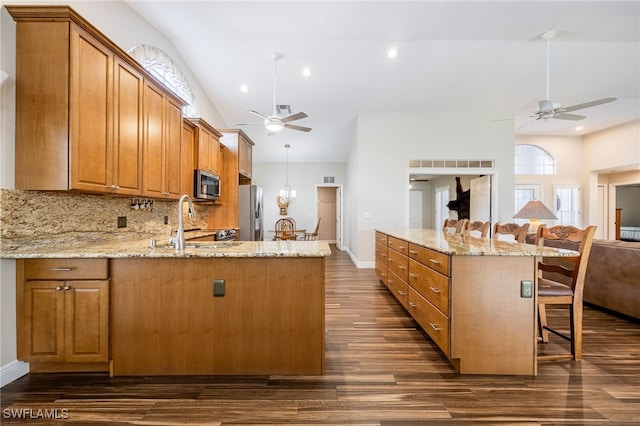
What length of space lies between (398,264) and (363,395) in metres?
1.73

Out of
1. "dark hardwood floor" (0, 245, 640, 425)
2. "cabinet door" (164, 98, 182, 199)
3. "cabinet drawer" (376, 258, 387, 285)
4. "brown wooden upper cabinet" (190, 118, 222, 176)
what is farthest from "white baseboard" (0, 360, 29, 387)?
"cabinet drawer" (376, 258, 387, 285)

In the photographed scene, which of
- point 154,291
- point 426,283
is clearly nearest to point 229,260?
point 154,291

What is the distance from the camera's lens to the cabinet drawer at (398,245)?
9.84ft

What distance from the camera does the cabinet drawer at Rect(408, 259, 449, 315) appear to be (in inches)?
81.0

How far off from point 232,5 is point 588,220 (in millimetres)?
9483

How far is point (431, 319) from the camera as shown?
90.4 inches

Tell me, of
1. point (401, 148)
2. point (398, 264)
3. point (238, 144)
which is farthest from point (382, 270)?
point (238, 144)

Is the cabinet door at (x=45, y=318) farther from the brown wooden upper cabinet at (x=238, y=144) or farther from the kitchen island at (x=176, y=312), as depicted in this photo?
the brown wooden upper cabinet at (x=238, y=144)

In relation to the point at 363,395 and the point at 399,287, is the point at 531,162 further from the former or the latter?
the point at 363,395

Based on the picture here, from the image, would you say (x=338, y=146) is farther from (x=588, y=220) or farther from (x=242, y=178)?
(x=588, y=220)

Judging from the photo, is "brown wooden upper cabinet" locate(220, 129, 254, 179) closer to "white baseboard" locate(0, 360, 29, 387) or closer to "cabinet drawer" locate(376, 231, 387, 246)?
"cabinet drawer" locate(376, 231, 387, 246)

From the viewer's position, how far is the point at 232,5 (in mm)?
3084

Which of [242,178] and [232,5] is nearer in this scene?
[232,5]

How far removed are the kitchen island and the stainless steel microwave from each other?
5.82 ft
